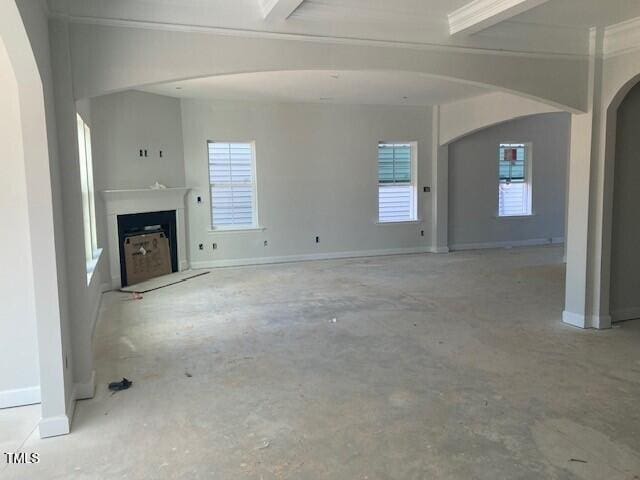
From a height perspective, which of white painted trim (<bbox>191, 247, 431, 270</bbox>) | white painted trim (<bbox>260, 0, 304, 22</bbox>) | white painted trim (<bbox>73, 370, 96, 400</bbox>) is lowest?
white painted trim (<bbox>73, 370, 96, 400</bbox>)

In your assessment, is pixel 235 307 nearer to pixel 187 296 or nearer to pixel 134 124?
pixel 187 296

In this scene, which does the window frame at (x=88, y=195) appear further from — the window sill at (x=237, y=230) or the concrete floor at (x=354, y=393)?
the window sill at (x=237, y=230)

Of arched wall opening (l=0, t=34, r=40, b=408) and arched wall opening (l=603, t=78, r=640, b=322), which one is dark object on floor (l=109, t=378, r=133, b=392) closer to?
arched wall opening (l=0, t=34, r=40, b=408)

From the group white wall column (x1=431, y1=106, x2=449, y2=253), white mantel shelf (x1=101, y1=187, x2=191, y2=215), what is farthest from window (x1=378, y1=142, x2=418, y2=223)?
white mantel shelf (x1=101, y1=187, x2=191, y2=215)

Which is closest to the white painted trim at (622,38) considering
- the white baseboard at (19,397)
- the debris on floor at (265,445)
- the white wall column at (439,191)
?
the debris on floor at (265,445)

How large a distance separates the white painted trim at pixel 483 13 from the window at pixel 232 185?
505 centimetres

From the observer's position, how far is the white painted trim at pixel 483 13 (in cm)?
359

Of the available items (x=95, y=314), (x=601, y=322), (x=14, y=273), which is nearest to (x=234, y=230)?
(x=95, y=314)

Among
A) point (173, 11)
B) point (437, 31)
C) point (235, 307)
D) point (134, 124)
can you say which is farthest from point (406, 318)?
point (134, 124)

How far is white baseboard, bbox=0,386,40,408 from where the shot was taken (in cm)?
332

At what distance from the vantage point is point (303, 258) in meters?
9.09

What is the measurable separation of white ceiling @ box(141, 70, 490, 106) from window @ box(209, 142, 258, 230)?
2.93 feet

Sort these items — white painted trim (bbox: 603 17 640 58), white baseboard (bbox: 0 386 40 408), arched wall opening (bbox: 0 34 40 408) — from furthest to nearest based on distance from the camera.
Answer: white painted trim (bbox: 603 17 640 58)
white baseboard (bbox: 0 386 40 408)
arched wall opening (bbox: 0 34 40 408)

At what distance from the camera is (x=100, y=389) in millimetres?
3604
